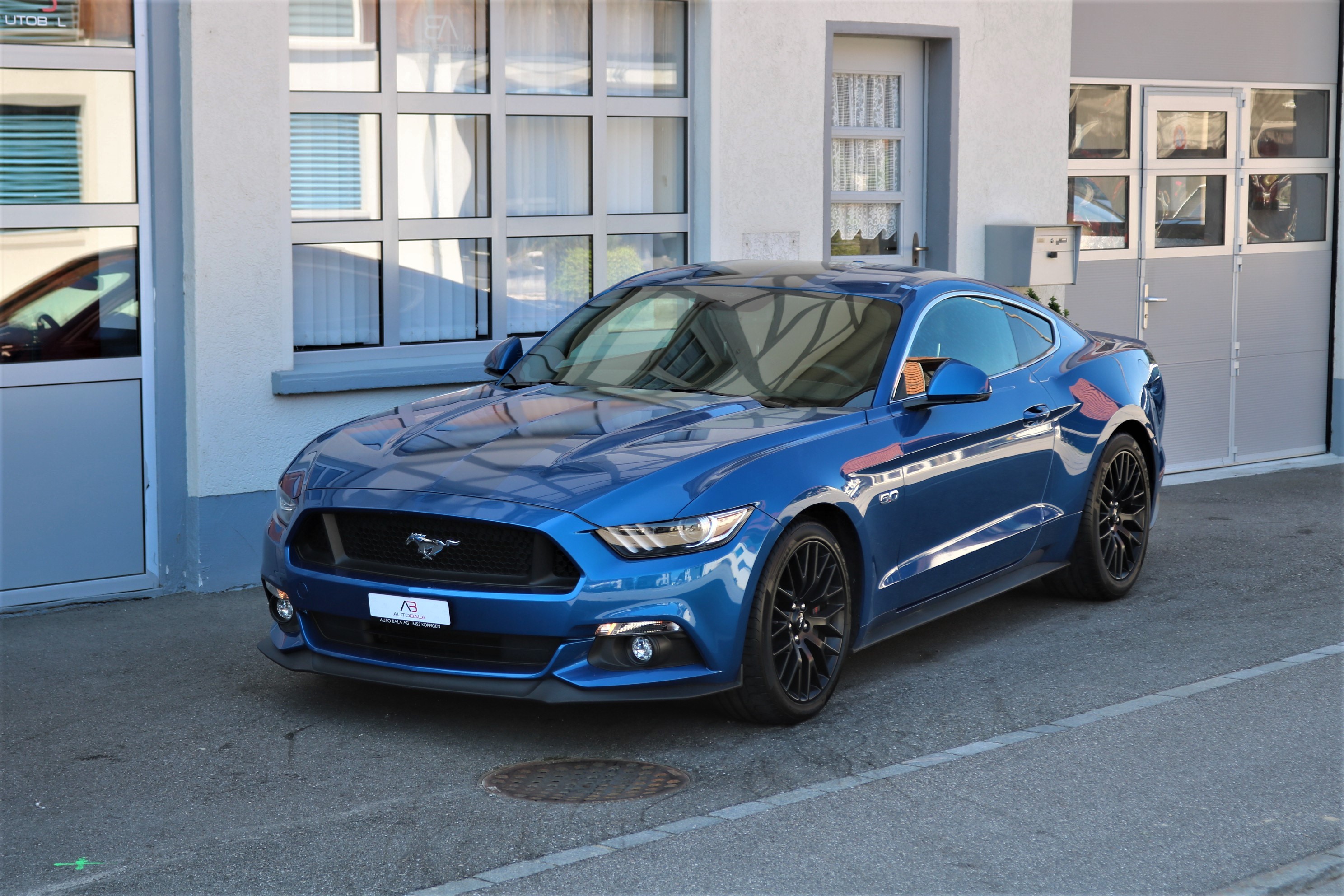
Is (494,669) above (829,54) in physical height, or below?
below

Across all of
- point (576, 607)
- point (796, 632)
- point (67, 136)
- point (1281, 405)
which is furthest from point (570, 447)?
point (1281, 405)

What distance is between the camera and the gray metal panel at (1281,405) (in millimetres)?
12969

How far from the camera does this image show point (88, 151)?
7.42m

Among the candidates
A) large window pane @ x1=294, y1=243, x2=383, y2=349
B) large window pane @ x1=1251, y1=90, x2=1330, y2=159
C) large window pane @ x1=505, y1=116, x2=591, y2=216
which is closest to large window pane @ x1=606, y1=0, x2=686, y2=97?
large window pane @ x1=505, y1=116, x2=591, y2=216

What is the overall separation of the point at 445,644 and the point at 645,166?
5.22 metres

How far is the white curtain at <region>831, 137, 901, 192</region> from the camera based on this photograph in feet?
35.6

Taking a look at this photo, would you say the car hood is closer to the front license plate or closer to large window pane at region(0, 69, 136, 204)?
the front license plate

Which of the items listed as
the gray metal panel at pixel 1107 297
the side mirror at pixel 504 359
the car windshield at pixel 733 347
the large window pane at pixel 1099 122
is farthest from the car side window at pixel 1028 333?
the large window pane at pixel 1099 122

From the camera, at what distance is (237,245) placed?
7.77m

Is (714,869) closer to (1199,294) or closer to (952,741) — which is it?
(952,741)

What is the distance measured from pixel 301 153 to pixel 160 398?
1.56 m

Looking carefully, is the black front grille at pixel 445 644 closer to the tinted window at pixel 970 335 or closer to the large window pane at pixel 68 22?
the tinted window at pixel 970 335

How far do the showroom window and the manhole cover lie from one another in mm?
3858

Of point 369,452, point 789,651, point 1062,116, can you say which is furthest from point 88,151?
point 1062,116
